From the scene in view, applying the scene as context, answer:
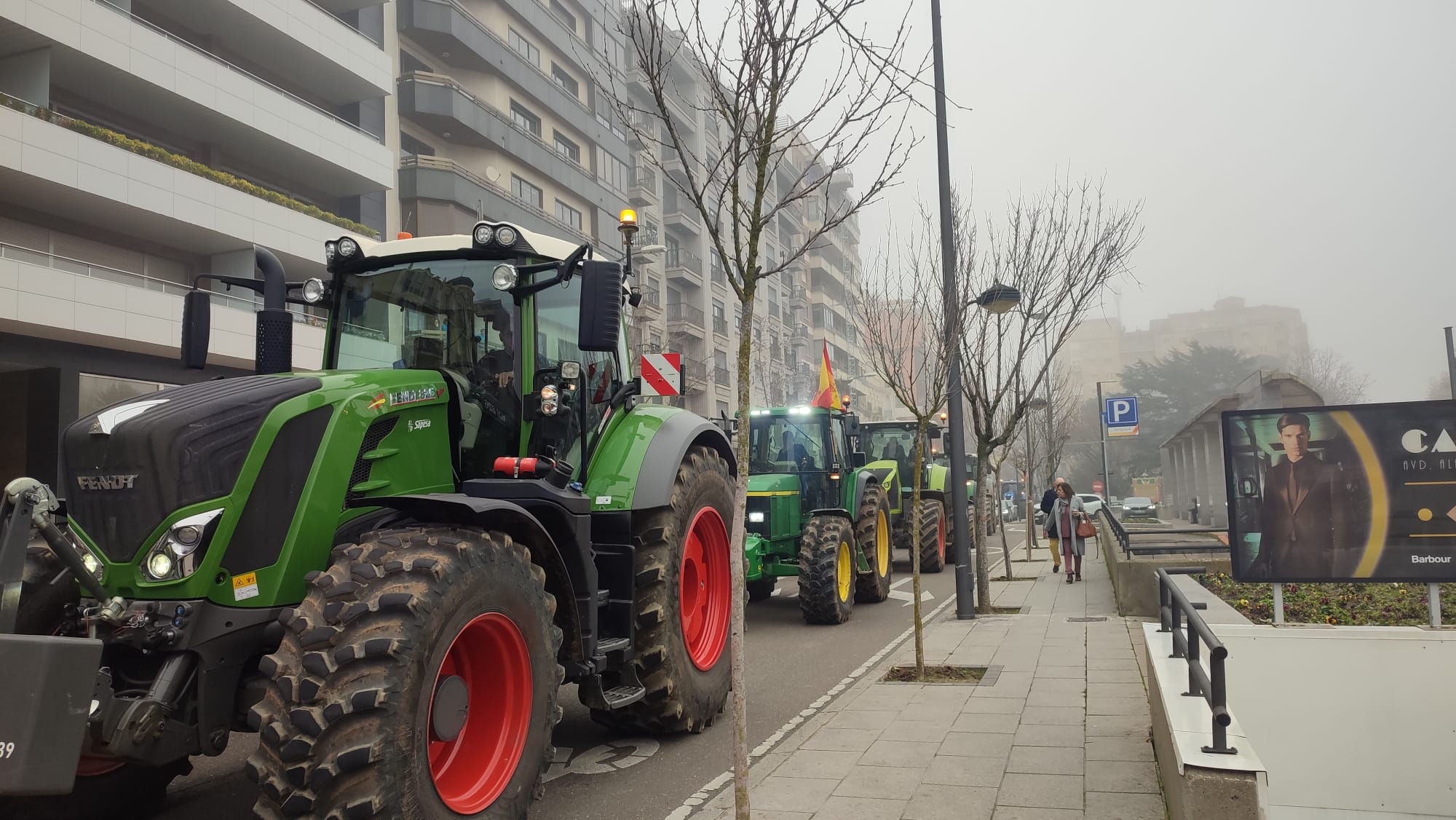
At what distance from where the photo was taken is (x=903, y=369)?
10906 millimetres

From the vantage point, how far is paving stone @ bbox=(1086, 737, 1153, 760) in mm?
5762

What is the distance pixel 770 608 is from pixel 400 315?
8.90 m

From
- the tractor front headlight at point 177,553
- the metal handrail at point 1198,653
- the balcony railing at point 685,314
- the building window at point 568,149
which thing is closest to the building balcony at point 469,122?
the building window at point 568,149

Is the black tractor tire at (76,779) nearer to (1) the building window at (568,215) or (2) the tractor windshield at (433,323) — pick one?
(2) the tractor windshield at (433,323)

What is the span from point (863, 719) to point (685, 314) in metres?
41.6

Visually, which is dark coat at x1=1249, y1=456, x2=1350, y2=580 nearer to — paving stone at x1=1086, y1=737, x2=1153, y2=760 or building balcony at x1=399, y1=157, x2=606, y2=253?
paving stone at x1=1086, y1=737, x2=1153, y2=760

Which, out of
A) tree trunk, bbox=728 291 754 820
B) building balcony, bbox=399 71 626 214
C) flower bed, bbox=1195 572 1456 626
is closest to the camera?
tree trunk, bbox=728 291 754 820

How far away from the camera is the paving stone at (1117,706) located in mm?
6871

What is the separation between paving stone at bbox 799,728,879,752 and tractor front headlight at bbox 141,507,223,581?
3838 millimetres

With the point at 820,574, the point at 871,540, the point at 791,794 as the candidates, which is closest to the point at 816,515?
the point at 820,574

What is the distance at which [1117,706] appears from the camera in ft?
23.1

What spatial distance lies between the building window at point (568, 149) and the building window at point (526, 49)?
8.58ft

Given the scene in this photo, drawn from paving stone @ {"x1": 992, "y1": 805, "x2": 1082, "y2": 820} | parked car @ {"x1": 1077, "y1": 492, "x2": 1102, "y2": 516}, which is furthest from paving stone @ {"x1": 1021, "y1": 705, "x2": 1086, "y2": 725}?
parked car @ {"x1": 1077, "y1": 492, "x2": 1102, "y2": 516}

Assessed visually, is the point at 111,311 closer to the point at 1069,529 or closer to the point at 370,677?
the point at 1069,529
